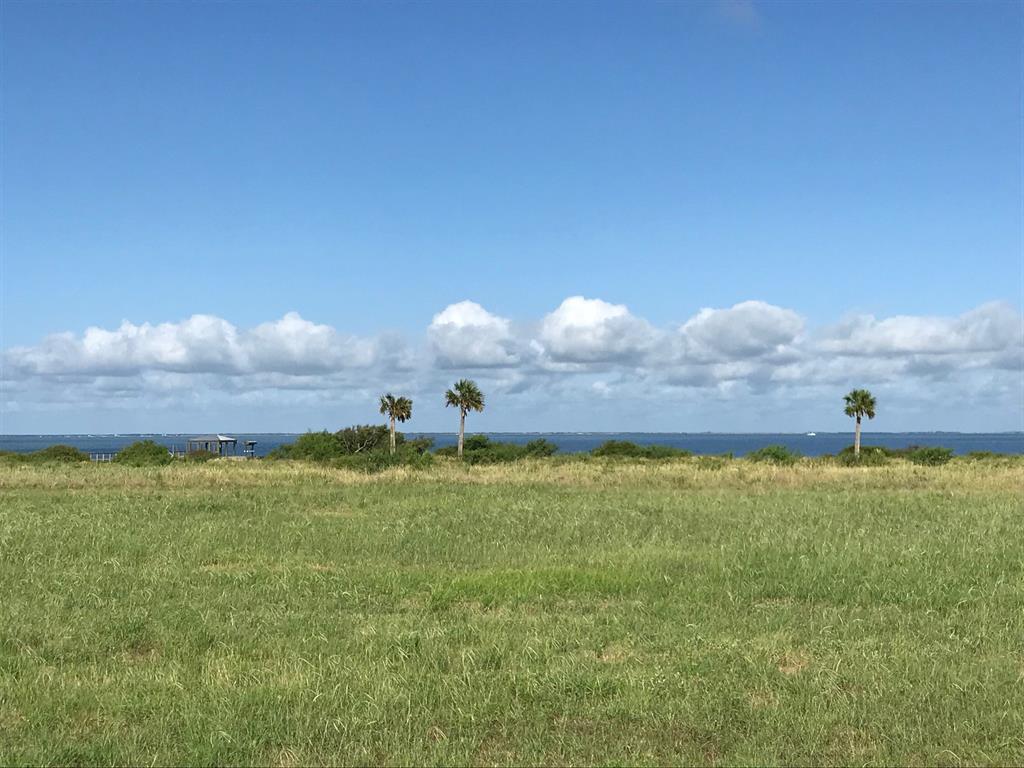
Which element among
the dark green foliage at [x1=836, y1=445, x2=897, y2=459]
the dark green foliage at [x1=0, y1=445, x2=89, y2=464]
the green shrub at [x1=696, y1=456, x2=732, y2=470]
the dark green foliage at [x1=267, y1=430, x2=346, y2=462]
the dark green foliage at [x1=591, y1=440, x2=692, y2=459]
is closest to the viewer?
the green shrub at [x1=696, y1=456, x2=732, y2=470]

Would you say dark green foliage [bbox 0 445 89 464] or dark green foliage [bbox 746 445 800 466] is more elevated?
dark green foliage [bbox 746 445 800 466]

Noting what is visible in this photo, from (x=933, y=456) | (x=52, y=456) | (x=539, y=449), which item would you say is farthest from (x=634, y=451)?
(x=52, y=456)

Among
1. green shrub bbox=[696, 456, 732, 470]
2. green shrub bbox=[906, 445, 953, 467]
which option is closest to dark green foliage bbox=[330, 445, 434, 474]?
green shrub bbox=[696, 456, 732, 470]

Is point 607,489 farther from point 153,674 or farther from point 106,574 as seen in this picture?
point 153,674

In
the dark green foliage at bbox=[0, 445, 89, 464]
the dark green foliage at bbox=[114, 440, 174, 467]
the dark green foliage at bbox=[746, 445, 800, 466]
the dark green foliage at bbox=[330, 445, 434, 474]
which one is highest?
the dark green foliage at bbox=[746, 445, 800, 466]

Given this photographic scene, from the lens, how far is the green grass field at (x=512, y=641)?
6473mm

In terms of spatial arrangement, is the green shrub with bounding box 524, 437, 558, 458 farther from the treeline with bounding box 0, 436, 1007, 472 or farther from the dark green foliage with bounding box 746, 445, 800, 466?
the dark green foliage with bounding box 746, 445, 800, 466

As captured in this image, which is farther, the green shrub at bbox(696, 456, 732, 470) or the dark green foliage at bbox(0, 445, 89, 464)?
the dark green foliage at bbox(0, 445, 89, 464)

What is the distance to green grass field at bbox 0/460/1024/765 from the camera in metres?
6.47

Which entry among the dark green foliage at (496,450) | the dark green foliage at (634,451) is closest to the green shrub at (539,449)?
the dark green foliage at (496,450)

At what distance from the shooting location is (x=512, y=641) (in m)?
9.32

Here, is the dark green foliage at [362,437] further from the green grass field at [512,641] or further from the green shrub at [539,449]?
the green grass field at [512,641]

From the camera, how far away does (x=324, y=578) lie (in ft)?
42.9

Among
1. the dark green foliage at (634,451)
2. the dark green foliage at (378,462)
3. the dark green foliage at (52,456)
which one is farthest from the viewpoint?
the dark green foliage at (634,451)
